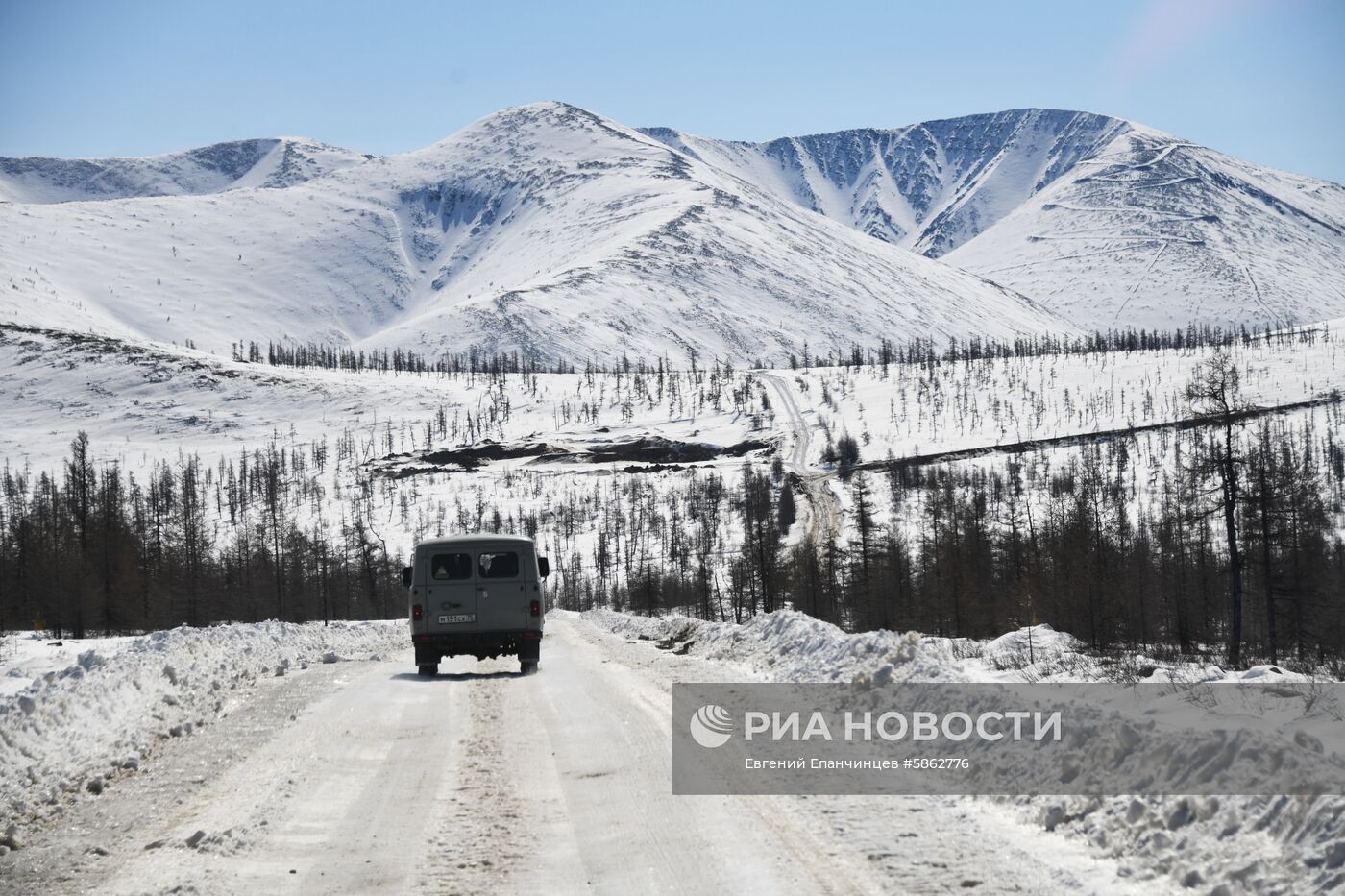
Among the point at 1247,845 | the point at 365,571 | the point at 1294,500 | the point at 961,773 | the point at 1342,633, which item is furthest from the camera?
the point at 365,571

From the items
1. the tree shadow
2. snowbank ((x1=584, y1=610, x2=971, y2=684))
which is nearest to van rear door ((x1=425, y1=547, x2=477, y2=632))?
the tree shadow

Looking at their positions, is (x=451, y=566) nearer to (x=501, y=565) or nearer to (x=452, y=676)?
(x=501, y=565)

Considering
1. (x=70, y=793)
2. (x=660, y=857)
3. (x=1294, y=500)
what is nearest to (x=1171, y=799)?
(x=660, y=857)

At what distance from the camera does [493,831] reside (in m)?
9.91

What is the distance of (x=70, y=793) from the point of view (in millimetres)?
11938

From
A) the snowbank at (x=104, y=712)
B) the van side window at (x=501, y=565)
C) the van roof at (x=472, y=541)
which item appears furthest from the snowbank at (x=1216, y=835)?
the van roof at (x=472, y=541)

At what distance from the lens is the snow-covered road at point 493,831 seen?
8461 millimetres

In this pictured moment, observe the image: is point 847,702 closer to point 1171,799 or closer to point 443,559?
point 1171,799

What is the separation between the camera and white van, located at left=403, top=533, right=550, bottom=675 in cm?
2505

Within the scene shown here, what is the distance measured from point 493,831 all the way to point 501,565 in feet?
52.8

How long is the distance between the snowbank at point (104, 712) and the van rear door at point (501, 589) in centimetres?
476

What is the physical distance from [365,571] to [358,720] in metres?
68.6

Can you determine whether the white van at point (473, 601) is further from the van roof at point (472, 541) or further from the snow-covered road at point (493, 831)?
the snow-covered road at point (493, 831)

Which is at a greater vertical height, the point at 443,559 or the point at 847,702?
the point at 443,559
